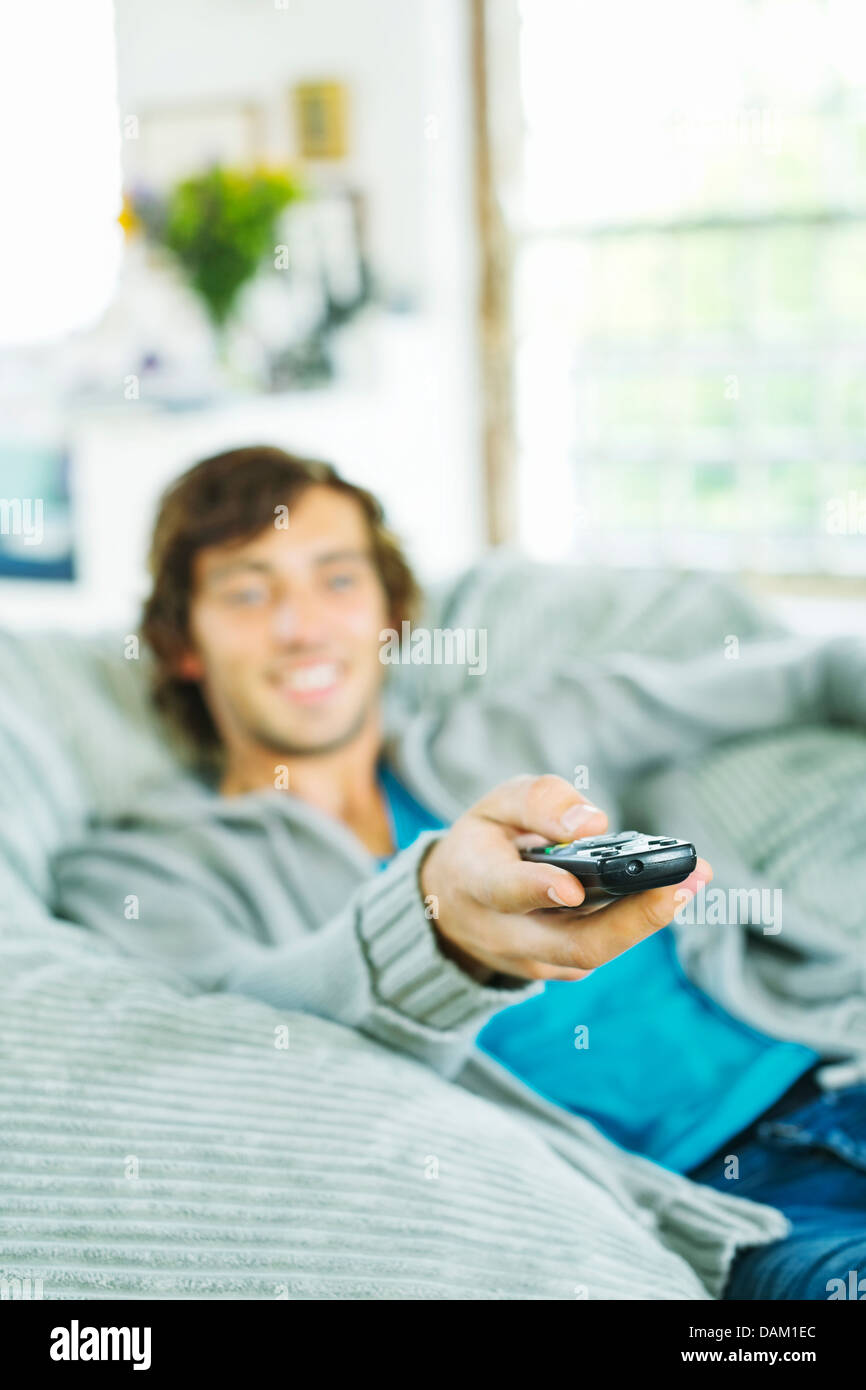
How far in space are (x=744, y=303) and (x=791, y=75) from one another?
467 millimetres

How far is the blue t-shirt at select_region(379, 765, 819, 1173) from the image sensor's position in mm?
933

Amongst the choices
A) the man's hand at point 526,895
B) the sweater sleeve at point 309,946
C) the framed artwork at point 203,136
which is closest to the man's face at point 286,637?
the sweater sleeve at point 309,946

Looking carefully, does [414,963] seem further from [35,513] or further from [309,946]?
[35,513]

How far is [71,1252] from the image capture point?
0.64 m

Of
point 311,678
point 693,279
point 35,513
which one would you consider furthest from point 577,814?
point 693,279

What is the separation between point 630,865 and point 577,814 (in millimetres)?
83

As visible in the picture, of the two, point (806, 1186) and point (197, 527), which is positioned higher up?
point (197, 527)

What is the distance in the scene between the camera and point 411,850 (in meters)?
0.76

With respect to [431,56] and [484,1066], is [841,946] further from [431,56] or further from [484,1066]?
[431,56]

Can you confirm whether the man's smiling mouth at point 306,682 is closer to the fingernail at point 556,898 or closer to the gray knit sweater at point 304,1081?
the gray knit sweater at point 304,1081

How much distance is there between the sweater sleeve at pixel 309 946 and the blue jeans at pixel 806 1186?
219mm

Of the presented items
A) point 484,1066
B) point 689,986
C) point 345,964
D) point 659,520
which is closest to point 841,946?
point 689,986

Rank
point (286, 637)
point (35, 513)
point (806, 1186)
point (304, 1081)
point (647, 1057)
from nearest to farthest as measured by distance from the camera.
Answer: point (304, 1081) < point (806, 1186) < point (647, 1057) < point (286, 637) < point (35, 513)

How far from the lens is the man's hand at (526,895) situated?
1.97ft
